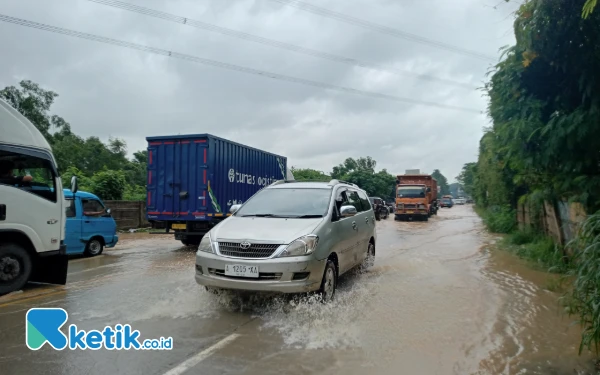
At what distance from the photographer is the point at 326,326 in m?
4.81

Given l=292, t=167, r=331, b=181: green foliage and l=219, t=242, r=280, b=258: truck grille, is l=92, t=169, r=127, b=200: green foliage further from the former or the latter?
l=292, t=167, r=331, b=181: green foliage

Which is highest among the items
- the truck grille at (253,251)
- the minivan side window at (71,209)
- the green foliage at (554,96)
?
the green foliage at (554,96)

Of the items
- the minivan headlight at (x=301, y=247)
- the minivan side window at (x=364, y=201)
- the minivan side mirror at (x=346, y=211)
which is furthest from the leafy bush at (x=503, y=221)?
the minivan headlight at (x=301, y=247)

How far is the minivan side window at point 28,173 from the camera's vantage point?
6.23m

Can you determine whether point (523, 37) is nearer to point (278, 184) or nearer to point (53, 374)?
point (278, 184)

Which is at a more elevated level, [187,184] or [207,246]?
[187,184]

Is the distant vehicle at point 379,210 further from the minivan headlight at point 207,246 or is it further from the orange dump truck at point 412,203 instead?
the minivan headlight at point 207,246

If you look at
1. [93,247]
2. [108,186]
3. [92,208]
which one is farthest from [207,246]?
[108,186]

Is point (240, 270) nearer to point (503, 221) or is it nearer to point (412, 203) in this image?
point (503, 221)

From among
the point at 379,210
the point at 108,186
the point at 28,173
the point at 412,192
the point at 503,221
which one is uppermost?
the point at 108,186

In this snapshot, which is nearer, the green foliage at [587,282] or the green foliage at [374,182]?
the green foliage at [587,282]

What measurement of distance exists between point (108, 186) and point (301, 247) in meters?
17.7

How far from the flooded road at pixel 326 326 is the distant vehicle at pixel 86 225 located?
245cm

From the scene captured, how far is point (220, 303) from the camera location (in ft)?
18.7
